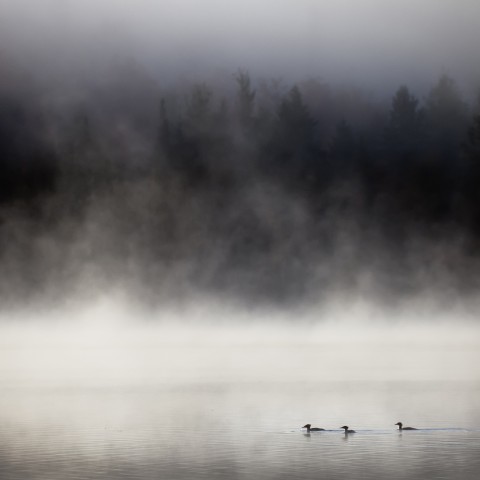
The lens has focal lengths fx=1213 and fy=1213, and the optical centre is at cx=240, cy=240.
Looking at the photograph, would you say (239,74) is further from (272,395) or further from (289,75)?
(272,395)

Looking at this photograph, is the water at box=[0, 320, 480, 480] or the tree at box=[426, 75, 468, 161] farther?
the tree at box=[426, 75, 468, 161]

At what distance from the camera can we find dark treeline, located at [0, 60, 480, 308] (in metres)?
64.3

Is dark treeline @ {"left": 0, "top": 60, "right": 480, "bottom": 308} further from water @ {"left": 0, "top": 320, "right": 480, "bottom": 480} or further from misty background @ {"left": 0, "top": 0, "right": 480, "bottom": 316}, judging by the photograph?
water @ {"left": 0, "top": 320, "right": 480, "bottom": 480}

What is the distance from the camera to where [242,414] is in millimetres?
22000

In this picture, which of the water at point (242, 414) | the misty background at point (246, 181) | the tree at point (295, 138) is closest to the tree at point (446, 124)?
the misty background at point (246, 181)

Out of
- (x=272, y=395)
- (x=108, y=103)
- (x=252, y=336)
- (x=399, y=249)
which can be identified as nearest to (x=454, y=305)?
(x=399, y=249)

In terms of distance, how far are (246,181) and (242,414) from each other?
47011mm

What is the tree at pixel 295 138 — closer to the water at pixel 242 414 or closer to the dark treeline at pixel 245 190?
the dark treeline at pixel 245 190

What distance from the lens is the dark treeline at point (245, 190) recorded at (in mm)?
64312

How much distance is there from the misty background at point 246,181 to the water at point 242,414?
2324 cm

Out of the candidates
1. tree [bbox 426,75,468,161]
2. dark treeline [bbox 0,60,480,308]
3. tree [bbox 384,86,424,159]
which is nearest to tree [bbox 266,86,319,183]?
dark treeline [bbox 0,60,480,308]

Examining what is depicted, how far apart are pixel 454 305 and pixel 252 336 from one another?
39.5 ft

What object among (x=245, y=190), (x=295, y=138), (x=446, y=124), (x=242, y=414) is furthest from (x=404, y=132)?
(x=242, y=414)

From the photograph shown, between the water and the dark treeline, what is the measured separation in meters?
24.0
